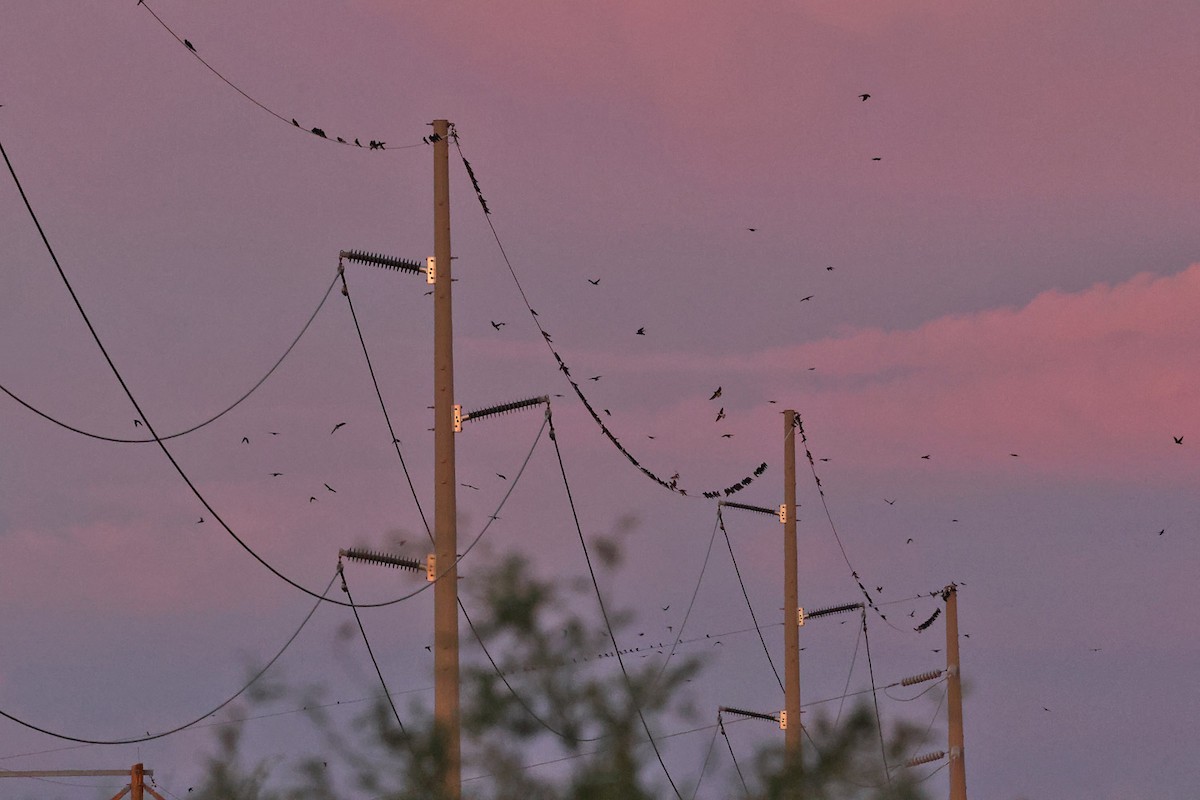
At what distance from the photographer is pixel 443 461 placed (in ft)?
67.7

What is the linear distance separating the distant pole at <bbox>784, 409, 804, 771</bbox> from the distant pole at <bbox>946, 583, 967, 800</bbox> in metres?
8.77

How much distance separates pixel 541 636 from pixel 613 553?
132 cm

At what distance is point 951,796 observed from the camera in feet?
133

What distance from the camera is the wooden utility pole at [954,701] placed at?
40562mm

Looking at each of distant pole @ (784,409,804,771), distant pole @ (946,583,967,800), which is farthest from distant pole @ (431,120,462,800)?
distant pole @ (946,583,967,800)

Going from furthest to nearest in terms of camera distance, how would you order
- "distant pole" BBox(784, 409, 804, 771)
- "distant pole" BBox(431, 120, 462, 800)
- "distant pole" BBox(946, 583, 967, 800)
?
"distant pole" BBox(946, 583, 967, 800), "distant pole" BBox(784, 409, 804, 771), "distant pole" BBox(431, 120, 462, 800)

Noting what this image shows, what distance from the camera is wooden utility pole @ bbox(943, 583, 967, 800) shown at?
133 feet

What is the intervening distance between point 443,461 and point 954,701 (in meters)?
23.5

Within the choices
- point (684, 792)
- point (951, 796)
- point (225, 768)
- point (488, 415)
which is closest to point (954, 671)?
point (951, 796)

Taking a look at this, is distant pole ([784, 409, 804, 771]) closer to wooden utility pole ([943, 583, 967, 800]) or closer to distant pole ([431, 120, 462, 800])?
wooden utility pole ([943, 583, 967, 800])

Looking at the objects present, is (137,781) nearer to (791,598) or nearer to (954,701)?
(791,598)

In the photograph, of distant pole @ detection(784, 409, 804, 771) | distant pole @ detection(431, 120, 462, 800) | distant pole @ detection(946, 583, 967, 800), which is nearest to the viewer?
distant pole @ detection(431, 120, 462, 800)

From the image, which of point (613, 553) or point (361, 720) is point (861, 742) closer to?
point (613, 553)

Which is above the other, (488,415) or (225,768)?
(488,415)
